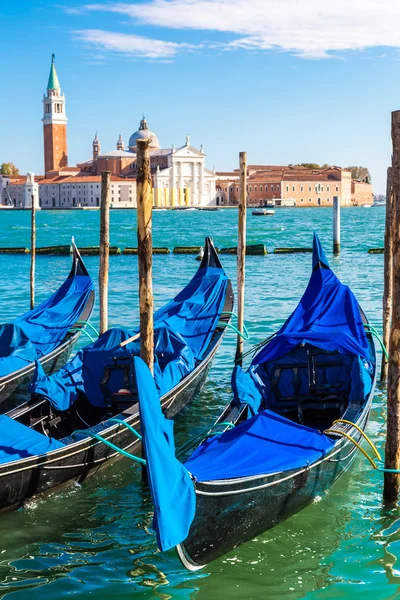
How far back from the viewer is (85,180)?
68500 millimetres

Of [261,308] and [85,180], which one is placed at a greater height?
[85,180]

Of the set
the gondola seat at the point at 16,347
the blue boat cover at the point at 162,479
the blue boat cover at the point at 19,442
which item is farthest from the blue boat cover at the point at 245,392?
the gondola seat at the point at 16,347

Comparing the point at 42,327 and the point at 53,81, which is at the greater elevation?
the point at 53,81

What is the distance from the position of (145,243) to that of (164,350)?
4.20ft

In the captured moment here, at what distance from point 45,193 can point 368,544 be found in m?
71.2

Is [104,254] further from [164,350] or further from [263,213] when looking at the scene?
[263,213]

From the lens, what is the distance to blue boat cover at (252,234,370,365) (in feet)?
15.3

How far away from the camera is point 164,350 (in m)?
5.29

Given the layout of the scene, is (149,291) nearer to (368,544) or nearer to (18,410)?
(18,410)

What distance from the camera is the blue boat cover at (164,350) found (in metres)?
4.57

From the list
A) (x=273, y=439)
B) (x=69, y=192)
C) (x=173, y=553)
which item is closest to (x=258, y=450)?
(x=273, y=439)

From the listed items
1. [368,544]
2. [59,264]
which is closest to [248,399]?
[368,544]

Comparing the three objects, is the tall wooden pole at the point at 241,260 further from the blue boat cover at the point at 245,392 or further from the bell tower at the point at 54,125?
the bell tower at the point at 54,125

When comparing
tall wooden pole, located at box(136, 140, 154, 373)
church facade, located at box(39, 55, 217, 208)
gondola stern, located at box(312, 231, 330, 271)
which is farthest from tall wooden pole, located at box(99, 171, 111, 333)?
church facade, located at box(39, 55, 217, 208)
